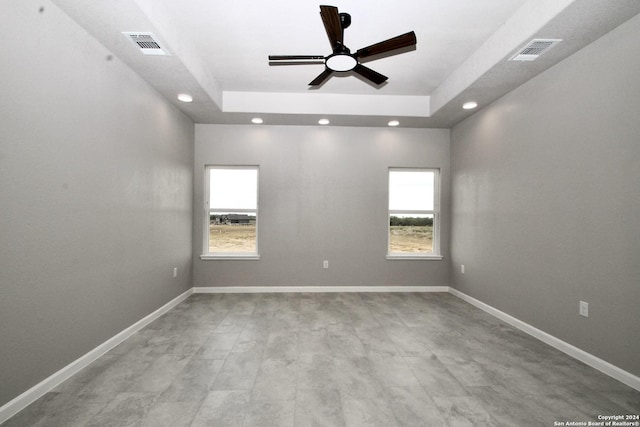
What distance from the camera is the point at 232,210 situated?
483 cm

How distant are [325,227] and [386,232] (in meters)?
0.99

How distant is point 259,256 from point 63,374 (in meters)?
2.77

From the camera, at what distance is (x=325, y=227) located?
4.81 meters

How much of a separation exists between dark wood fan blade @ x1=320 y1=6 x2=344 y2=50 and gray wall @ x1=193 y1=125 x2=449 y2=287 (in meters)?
2.54

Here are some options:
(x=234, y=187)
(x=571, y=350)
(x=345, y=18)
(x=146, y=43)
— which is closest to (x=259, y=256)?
(x=234, y=187)

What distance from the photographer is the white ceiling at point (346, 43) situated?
2270 millimetres

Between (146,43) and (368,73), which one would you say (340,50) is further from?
(146,43)

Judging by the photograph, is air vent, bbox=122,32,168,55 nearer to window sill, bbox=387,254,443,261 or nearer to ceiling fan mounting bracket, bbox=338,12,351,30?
ceiling fan mounting bracket, bbox=338,12,351,30

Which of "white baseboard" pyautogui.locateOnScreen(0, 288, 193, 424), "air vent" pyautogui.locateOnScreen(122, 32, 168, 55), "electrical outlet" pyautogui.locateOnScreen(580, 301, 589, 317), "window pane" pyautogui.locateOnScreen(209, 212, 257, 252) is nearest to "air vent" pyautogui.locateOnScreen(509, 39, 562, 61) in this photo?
"electrical outlet" pyautogui.locateOnScreen(580, 301, 589, 317)

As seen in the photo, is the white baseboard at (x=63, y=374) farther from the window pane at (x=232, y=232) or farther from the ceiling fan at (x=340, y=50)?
the ceiling fan at (x=340, y=50)

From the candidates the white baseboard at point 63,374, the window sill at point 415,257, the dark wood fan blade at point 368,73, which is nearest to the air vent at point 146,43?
the dark wood fan blade at point 368,73

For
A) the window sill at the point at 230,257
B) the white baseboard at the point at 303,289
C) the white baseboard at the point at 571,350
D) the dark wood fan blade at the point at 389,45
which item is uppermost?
the dark wood fan blade at the point at 389,45

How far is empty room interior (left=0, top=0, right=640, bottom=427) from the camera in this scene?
1.87m

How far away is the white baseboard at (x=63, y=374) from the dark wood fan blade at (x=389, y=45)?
10.6ft
